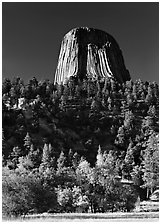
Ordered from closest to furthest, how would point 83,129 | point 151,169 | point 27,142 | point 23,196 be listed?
point 23,196 < point 151,169 < point 27,142 < point 83,129

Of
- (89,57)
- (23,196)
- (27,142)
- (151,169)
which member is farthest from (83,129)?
(89,57)

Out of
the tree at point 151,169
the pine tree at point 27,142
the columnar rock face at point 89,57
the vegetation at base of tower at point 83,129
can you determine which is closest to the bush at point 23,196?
the vegetation at base of tower at point 83,129

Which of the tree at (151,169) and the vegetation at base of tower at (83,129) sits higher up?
the vegetation at base of tower at (83,129)

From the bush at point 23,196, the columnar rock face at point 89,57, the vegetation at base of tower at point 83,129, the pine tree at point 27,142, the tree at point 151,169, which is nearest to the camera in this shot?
the bush at point 23,196

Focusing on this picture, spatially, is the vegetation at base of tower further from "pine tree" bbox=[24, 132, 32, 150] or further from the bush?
the bush

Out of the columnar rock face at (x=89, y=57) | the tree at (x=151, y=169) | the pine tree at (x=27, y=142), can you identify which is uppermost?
the columnar rock face at (x=89, y=57)

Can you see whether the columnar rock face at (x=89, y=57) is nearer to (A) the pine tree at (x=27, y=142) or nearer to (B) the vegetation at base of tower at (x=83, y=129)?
(B) the vegetation at base of tower at (x=83, y=129)

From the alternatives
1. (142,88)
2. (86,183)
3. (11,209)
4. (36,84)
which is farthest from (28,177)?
(142,88)

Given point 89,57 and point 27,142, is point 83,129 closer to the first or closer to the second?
point 27,142

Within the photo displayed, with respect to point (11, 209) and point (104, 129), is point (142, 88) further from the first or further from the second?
point (11, 209)

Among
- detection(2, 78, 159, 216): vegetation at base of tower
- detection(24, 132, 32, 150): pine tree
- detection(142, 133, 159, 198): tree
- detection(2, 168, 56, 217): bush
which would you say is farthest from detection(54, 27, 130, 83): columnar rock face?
detection(2, 168, 56, 217): bush
